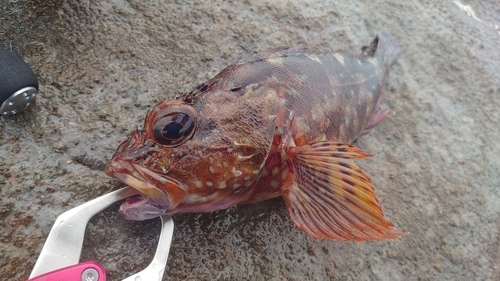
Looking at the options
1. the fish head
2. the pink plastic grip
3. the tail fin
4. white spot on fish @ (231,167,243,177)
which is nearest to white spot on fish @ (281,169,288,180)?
the fish head

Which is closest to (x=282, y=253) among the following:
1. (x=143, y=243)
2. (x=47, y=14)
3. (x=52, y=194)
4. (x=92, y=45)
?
(x=143, y=243)

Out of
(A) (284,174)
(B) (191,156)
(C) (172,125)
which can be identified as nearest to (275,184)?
(A) (284,174)

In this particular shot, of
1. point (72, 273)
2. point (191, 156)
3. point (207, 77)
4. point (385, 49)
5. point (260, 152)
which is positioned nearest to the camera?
point (72, 273)

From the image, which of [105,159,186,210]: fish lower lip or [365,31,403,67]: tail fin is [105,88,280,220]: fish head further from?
[365,31,403,67]: tail fin

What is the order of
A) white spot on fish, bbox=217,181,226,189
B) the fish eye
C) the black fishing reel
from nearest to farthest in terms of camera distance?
1. the fish eye
2. white spot on fish, bbox=217,181,226,189
3. the black fishing reel

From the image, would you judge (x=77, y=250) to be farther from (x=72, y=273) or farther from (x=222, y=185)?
(x=222, y=185)

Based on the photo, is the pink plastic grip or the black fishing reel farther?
the black fishing reel
